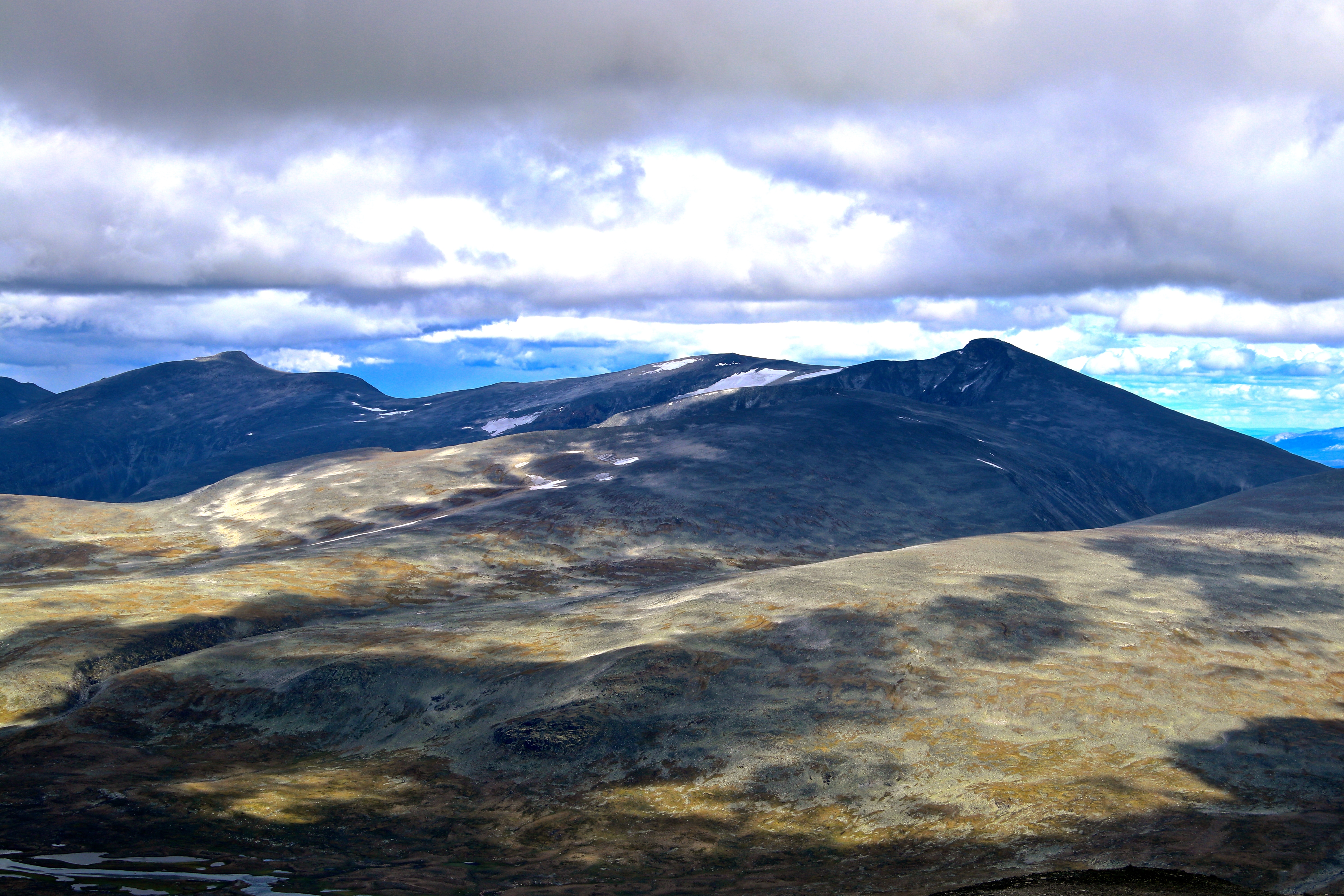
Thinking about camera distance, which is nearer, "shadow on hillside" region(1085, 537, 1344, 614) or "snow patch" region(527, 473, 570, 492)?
"shadow on hillside" region(1085, 537, 1344, 614)

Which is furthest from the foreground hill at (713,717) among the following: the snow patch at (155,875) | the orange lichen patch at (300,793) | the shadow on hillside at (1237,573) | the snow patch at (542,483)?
the snow patch at (542,483)

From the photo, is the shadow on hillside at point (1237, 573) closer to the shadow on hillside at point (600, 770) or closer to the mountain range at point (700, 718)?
the mountain range at point (700, 718)

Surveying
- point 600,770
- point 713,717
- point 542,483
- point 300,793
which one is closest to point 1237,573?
point 713,717

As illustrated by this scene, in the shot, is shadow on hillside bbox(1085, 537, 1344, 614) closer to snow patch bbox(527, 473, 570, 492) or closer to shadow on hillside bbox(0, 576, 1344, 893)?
shadow on hillside bbox(0, 576, 1344, 893)

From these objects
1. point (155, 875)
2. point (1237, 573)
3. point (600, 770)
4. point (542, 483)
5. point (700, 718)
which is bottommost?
point (600, 770)

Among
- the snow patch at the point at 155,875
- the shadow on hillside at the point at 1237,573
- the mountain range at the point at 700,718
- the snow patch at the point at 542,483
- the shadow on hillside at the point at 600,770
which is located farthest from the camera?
the snow patch at the point at 542,483

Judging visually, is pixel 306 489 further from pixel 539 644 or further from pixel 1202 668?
pixel 1202 668

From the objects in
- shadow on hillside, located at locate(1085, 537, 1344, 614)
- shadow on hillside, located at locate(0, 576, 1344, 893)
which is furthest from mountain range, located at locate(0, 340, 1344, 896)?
shadow on hillside, located at locate(1085, 537, 1344, 614)

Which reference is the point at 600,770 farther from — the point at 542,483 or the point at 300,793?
the point at 542,483
